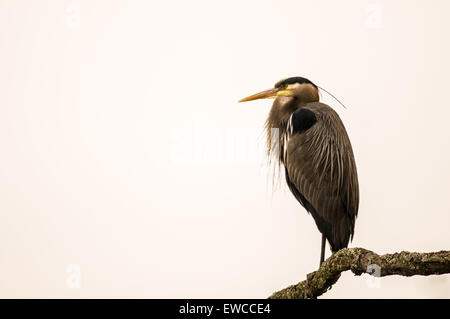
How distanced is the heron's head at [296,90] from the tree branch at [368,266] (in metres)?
0.92

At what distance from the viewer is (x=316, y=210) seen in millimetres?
2074

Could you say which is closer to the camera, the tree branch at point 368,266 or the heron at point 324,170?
the tree branch at point 368,266

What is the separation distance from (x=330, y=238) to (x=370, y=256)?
711 mm

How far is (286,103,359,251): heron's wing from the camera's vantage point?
6.74ft

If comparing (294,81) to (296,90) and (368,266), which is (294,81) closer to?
(296,90)

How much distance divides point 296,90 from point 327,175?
1.46 feet

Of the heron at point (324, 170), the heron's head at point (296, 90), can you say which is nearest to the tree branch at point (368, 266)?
the heron at point (324, 170)

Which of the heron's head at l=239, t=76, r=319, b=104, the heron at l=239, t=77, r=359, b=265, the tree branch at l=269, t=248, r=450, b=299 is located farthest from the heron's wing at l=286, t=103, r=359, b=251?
the tree branch at l=269, t=248, r=450, b=299

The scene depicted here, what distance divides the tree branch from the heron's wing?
17.6 inches

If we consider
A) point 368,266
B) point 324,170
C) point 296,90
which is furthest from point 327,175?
point 368,266

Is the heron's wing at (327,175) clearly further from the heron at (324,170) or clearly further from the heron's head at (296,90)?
the heron's head at (296,90)

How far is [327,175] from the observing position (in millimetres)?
2066

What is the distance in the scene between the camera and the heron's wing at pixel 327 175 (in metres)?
2.05
